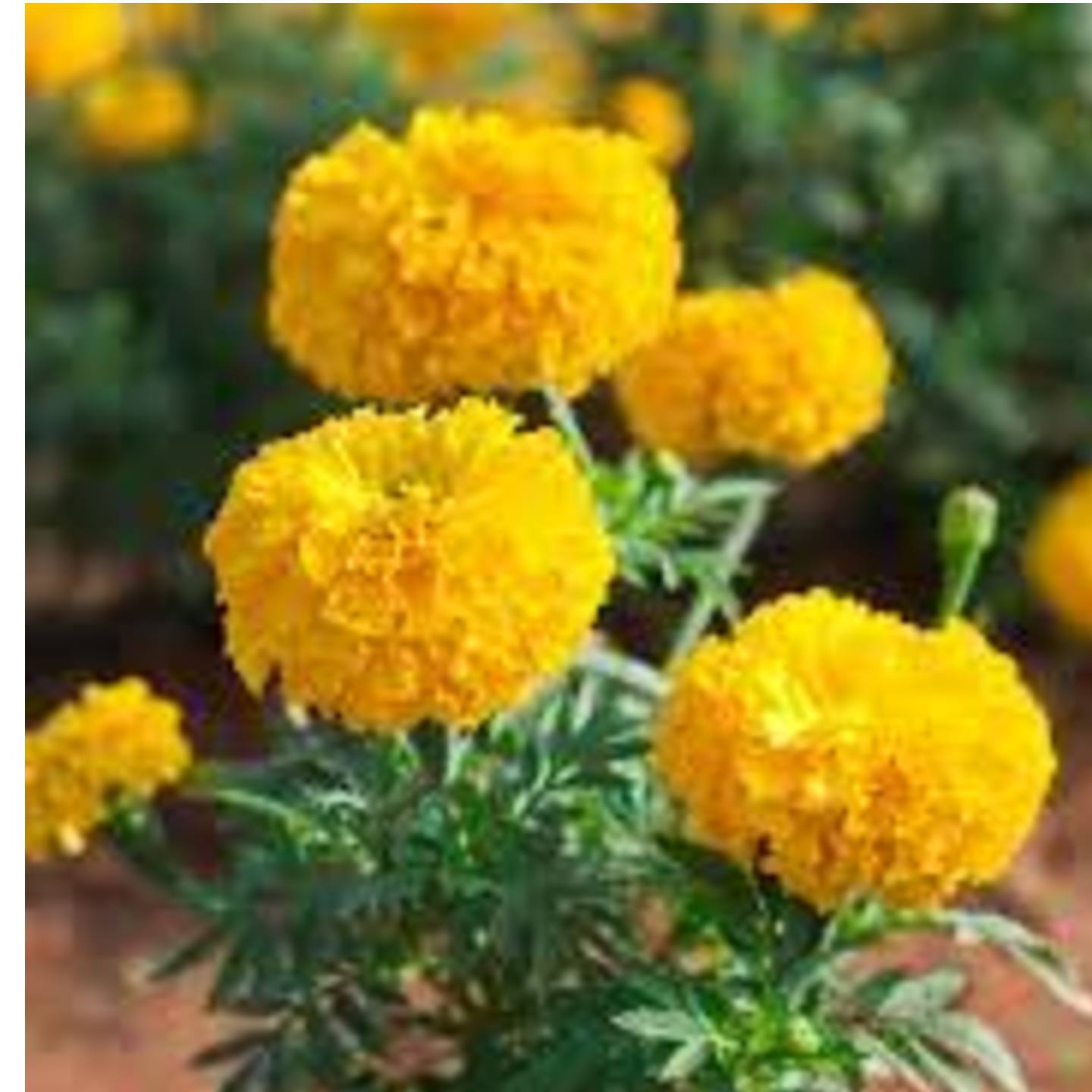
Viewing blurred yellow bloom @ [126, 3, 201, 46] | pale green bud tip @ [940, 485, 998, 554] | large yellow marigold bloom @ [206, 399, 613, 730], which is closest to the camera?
large yellow marigold bloom @ [206, 399, 613, 730]

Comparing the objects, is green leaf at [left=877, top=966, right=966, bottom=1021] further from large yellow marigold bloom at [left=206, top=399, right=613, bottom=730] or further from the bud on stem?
large yellow marigold bloom at [left=206, top=399, right=613, bottom=730]

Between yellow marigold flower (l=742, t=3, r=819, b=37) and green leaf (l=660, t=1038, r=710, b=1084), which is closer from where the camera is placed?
green leaf (l=660, t=1038, r=710, b=1084)

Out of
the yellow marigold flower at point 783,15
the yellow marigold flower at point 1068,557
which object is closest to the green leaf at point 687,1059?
the yellow marigold flower at point 1068,557

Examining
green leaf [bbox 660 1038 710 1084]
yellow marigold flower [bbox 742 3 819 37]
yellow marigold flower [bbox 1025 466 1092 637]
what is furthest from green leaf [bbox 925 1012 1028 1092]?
yellow marigold flower [bbox 742 3 819 37]

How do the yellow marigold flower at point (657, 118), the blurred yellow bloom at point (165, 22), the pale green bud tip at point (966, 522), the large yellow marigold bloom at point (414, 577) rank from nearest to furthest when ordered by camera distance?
the large yellow marigold bloom at point (414, 577), the pale green bud tip at point (966, 522), the yellow marigold flower at point (657, 118), the blurred yellow bloom at point (165, 22)

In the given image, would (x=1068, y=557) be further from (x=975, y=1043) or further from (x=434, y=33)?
(x=975, y=1043)

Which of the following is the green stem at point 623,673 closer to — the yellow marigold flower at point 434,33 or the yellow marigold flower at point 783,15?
the yellow marigold flower at point 783,15
